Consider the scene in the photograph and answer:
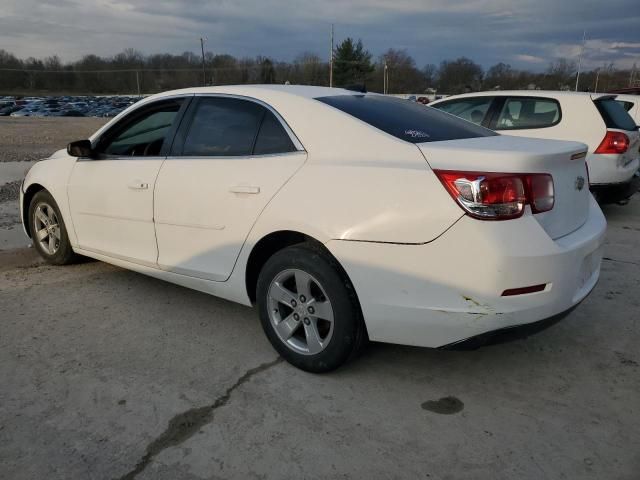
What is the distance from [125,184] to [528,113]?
550 cm

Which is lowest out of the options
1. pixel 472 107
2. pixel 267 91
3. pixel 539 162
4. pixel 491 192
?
pixel 491 192

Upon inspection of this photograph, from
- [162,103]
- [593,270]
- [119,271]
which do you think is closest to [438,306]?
[593,270]

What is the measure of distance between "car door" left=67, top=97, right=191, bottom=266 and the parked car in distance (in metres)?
4.92

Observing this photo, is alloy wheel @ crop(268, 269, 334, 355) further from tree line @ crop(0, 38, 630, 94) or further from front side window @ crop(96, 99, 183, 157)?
tree line @ crop(0, 38, 630, 94)

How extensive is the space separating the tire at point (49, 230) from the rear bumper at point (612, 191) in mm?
6014

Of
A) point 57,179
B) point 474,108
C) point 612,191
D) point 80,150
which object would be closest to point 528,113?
point 474,108

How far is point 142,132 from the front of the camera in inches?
167

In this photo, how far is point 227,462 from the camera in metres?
2.37

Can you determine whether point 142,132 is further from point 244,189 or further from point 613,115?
point 613,115

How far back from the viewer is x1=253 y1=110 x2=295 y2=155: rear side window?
3.18 metres

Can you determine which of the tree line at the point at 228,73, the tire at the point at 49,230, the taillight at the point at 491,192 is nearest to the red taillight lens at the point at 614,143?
the taillight at the point at 491,192

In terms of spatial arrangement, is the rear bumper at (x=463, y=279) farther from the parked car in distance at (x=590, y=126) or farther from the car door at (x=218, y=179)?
the parked car in distance at (x=590, y=126)

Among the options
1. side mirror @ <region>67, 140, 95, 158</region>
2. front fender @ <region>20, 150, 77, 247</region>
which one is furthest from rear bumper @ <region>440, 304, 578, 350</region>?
front fender @ <region>20, 150, 77, 247</region>

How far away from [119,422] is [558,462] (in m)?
2.04
